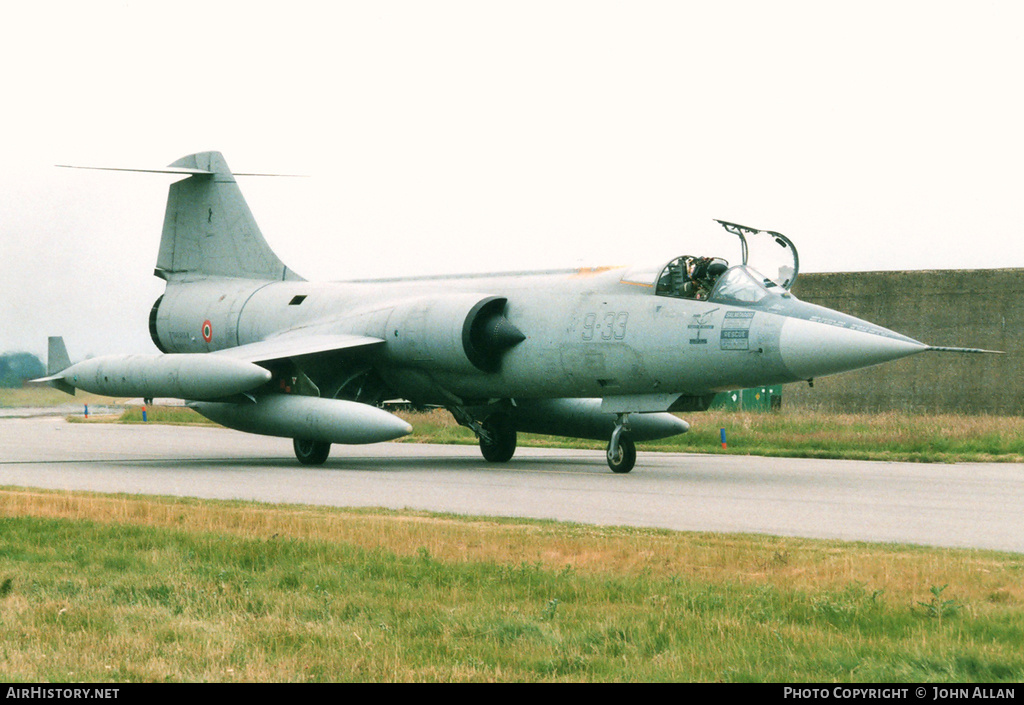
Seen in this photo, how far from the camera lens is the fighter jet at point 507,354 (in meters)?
15.9

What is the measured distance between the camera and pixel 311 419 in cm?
1788

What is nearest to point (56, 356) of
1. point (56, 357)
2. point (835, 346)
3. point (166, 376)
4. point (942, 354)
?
point (56, 357)

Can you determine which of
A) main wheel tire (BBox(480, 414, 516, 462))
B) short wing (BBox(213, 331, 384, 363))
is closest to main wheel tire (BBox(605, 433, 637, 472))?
main wheel tire (BBox(480, 414, 516, 462))

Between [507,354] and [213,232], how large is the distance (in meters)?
8.98

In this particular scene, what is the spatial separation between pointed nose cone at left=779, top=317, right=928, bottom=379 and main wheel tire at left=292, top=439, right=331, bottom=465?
307 inches

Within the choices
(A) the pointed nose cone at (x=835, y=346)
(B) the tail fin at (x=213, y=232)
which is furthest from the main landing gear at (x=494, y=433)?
(B) the tail fin at (x=213, y=232)

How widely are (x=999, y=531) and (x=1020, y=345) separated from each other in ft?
92.0

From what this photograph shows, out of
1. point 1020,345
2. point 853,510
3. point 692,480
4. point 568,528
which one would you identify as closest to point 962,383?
point 1020,345

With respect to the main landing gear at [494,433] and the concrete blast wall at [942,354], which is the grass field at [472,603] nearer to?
the main landing gear at [494,433]

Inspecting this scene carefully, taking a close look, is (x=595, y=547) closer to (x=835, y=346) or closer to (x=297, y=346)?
(x=835, y=346)

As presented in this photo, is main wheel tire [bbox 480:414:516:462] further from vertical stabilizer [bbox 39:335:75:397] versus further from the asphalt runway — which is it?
vertical stabilizer [bbox 39:335:75:397]

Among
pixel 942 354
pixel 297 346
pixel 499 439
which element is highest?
pixel 942 354

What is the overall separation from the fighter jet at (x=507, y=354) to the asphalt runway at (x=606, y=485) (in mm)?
860

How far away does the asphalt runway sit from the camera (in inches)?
438
